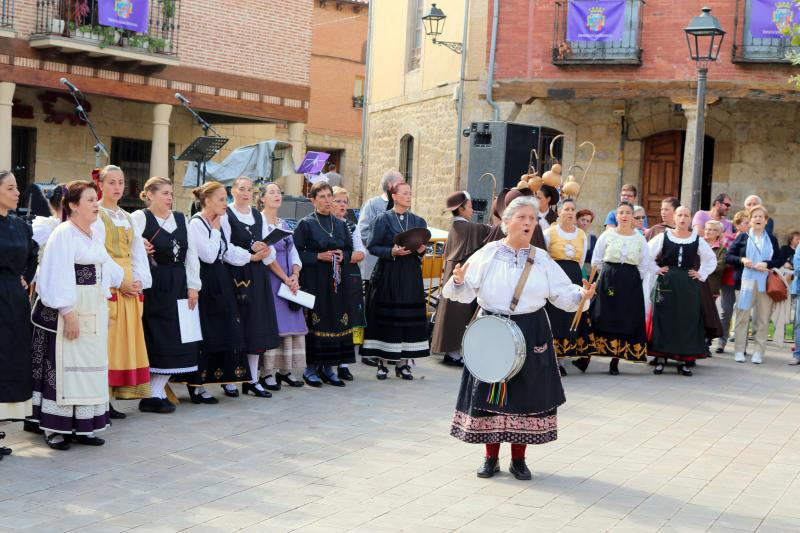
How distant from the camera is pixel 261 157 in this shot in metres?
19.2

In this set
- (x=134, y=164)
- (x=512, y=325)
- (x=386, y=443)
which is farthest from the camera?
(x=134, y=164)

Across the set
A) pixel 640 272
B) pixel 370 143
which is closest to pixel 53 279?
pixel 640 272

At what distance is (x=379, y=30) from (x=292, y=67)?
4076 millimetres

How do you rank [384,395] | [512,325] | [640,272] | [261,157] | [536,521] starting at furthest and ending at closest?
[261,157], [640,272], [384,395], [512,325], [536,521]

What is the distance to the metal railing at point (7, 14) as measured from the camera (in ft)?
65.4

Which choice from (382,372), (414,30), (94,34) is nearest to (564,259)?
(382,372)

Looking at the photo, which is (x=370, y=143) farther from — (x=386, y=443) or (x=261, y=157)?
(x=386, y=443)

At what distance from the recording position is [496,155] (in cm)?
1351

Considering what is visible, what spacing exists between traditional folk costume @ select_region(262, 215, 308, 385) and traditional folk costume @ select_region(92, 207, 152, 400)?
1.60 meters

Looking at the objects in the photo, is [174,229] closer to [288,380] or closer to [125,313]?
[125,313]

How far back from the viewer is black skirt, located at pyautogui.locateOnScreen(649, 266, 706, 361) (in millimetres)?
11719

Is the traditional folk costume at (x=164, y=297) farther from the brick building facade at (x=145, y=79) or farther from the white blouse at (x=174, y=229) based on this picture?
the brick building facade at (x=145, y=79)

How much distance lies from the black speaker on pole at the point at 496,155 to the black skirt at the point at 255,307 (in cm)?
486

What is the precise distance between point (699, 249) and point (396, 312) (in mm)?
3601
